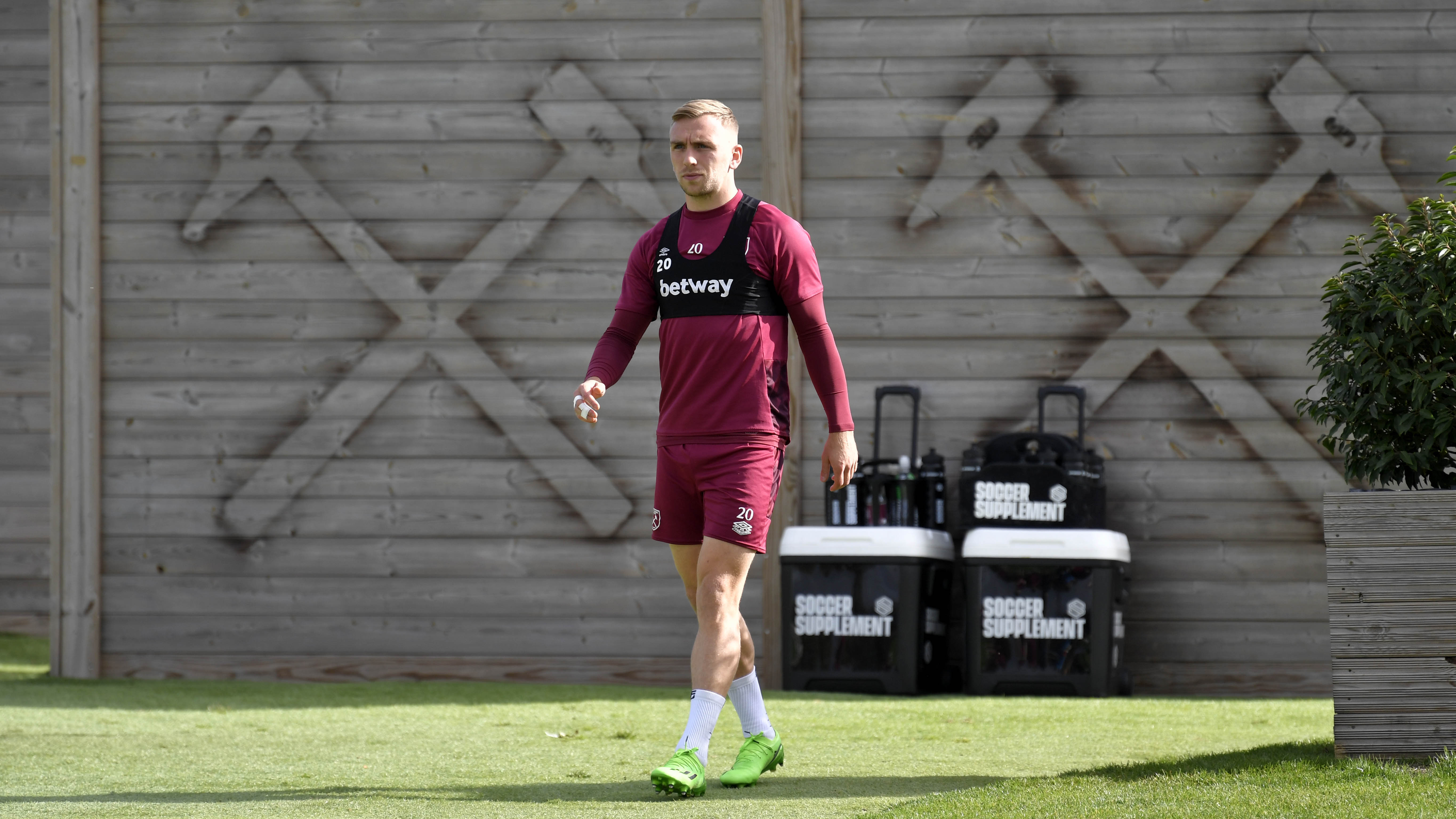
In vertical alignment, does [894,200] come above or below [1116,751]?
above

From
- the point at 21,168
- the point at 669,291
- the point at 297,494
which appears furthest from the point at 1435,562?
the point at 21,168

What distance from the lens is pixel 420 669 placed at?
6492 millimetres

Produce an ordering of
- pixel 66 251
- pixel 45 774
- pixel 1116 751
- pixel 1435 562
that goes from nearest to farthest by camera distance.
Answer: pixel 1435 562
pixel 45 774
pixel 1116 751
pixel 66 251

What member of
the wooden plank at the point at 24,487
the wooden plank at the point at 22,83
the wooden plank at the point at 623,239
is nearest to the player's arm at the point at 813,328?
the wooden plank at the point at 623,239

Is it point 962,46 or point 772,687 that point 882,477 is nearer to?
point 772,687

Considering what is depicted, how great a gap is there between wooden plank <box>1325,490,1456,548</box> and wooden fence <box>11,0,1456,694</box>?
2.92 m

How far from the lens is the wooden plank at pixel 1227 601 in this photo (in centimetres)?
615

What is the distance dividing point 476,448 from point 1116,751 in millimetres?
3470

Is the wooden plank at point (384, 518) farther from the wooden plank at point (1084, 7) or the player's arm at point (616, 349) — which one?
the player's arm at point (616, 349)

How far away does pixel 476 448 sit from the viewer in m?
6.52

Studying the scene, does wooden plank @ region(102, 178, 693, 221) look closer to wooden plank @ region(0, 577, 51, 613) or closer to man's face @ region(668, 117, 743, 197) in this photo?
wooden plank @ region(0, 577, 51, 613)

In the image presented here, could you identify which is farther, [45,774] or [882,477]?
[882,477]

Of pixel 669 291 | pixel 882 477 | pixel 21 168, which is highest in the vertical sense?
pixel 21 168

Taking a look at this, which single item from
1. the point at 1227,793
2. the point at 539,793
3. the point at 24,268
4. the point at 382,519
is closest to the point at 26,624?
the point at 24,268
